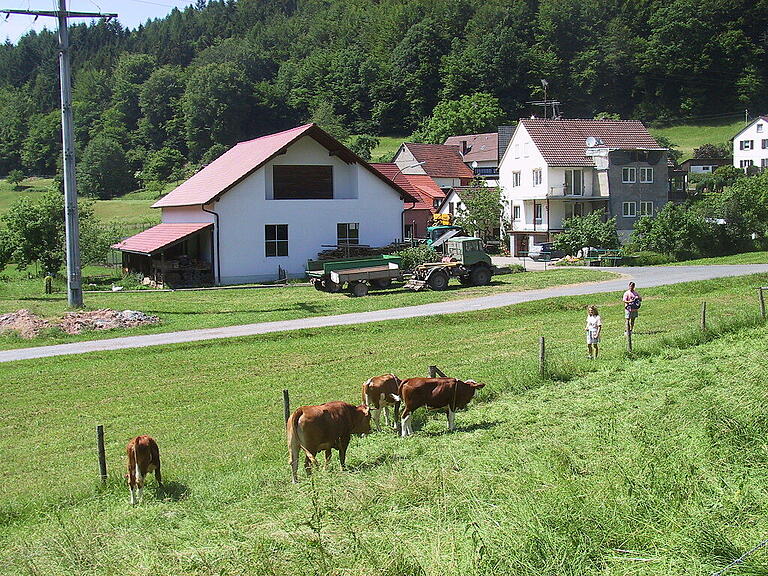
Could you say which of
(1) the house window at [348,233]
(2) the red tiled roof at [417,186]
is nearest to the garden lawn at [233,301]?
(1) the house window at [348,233]

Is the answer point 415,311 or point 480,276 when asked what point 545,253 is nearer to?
point 480,276

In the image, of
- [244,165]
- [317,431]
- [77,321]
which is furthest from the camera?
[244,165]

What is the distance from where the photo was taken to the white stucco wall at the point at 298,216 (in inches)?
1597

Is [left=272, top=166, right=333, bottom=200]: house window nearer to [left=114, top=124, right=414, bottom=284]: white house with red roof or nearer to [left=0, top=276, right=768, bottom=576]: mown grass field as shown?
[left=114, top=124, right=414, bottom=284]: white house with red roof

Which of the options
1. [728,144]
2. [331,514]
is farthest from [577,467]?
[728,144]

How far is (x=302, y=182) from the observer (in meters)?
42.4

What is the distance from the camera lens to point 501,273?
40688mm

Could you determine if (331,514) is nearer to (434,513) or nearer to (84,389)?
(434,513)

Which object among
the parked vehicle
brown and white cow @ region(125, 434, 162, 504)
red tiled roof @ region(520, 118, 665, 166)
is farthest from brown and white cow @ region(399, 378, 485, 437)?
red tiled roof @ region(520, 118, 665, 166)

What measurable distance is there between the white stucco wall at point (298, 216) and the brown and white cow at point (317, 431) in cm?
2955

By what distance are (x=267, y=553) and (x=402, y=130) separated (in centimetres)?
12758

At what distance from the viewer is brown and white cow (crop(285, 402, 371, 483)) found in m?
11.1

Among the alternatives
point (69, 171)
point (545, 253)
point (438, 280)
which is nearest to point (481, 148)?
point (545, 253)

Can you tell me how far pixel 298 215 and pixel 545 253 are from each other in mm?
15958
